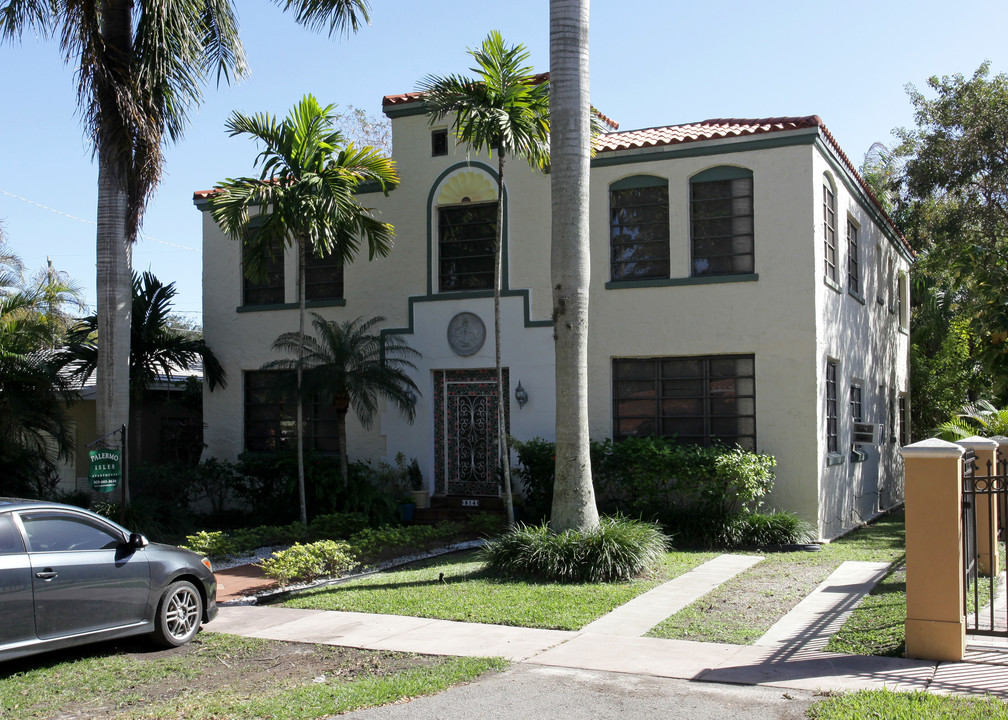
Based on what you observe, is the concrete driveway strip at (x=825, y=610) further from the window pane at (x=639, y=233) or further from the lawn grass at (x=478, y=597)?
the window pane at (x=639, y=233)

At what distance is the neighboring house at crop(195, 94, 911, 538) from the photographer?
14.2 metres

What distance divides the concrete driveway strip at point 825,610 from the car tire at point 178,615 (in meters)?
4.77

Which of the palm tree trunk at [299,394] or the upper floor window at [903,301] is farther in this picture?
the upper floor window at [903,301]

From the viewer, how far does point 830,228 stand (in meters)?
15.6

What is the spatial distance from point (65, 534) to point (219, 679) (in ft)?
5.69

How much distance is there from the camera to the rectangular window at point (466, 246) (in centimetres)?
1633

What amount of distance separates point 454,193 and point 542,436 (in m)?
4.52

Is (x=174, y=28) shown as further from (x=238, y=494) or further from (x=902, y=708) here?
(x=902, y=708)

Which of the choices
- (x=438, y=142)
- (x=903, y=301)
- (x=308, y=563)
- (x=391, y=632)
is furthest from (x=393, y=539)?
(x=903, y=301)

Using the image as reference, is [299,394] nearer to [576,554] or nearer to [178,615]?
[576,554]

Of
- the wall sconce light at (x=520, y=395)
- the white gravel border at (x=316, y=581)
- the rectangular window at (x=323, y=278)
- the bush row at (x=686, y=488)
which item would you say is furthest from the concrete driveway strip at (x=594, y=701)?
the rectangular window at (x=323, y=278)

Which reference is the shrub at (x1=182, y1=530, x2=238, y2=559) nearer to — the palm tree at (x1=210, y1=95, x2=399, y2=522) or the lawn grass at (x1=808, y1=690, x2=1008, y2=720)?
the palm tree at (x1=210, y1=95, x2=399, y2=522)

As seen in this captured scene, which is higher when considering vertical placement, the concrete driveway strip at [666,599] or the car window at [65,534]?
the car window at [65,534]

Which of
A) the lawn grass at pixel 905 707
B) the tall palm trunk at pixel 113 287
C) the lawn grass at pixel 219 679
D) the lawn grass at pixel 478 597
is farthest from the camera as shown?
the tall palm trunk at pixel 113 287
